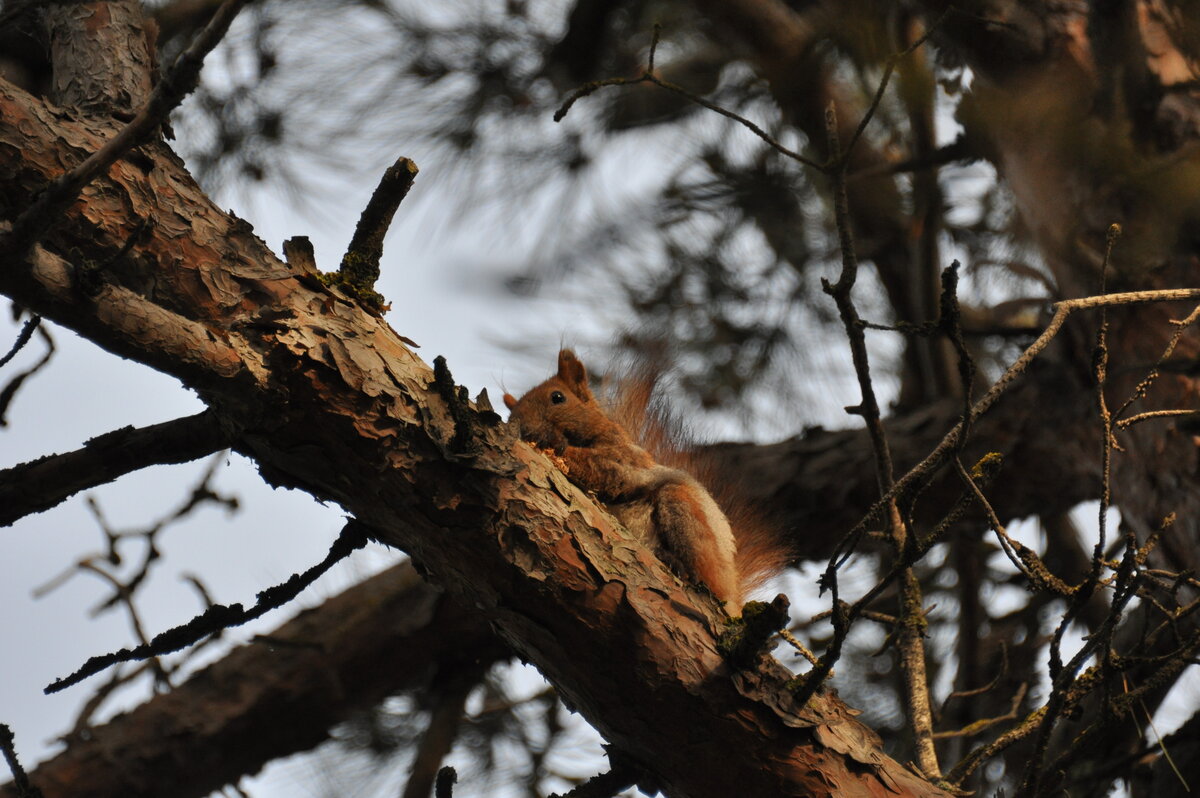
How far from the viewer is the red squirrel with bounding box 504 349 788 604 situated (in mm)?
1697

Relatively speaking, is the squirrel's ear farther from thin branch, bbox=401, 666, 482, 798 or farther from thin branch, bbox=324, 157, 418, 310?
thin branch, bbox=324, 157, 418, 310

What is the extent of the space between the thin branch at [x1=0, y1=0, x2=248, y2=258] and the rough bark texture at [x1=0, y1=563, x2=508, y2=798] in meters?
1.98

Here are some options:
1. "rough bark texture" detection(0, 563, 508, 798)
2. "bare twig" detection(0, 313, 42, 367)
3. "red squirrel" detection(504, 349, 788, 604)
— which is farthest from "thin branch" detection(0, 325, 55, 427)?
"rough bark texture" detection(0, 563, 508, 798)

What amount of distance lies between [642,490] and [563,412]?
1.52ft

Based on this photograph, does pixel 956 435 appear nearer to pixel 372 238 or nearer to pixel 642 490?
pixel 642 490

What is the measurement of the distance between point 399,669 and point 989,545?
5.83 ft

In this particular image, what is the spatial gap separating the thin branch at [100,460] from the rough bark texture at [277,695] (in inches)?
63.2

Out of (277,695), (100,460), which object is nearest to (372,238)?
(100,460)

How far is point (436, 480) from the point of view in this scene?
1228mm

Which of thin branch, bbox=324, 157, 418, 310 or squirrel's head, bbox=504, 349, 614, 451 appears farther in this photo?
squirrel's head, bbox=504, 349, 614, 451

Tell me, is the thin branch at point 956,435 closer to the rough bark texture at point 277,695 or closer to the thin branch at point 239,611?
the thin branch at point 239,611

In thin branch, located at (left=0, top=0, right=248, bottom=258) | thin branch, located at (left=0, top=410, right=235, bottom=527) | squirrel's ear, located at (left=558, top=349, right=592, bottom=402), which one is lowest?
thin branch, located at (left=0, top=410, right=235, bottom=527)

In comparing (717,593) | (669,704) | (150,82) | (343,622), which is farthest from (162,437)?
(343,622)

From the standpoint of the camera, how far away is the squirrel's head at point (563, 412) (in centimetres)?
221
